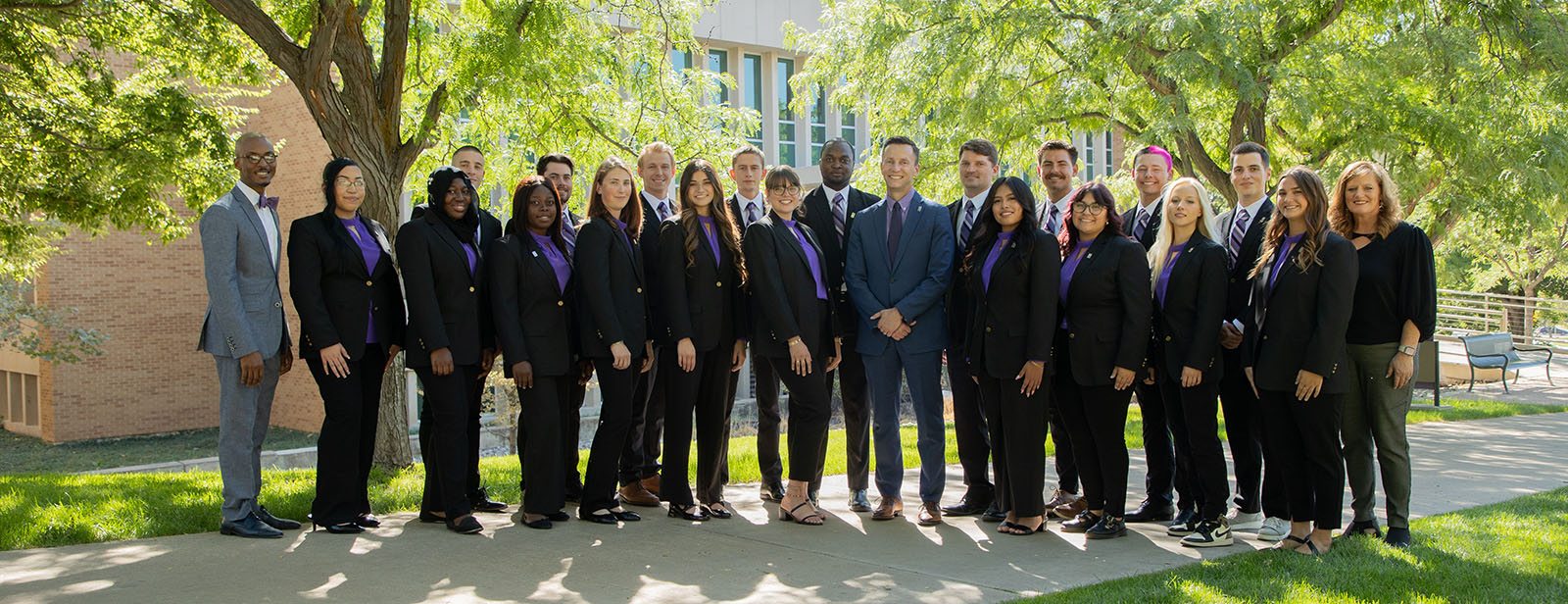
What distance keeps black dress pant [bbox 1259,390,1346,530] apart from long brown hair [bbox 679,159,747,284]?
9.21ft

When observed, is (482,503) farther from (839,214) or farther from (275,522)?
(839,214)

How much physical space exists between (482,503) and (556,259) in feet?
5.36

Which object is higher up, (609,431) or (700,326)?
(700,326)

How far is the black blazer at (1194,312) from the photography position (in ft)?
19.4

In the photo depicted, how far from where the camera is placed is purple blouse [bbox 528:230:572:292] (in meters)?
6.29

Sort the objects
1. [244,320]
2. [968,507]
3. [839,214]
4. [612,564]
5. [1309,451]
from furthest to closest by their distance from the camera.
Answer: [839,214] < [968,507] < [244,320] < [1309,451] < [612,564]

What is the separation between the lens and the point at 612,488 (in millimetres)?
6539

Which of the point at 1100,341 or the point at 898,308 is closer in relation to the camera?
the point at 1100,341

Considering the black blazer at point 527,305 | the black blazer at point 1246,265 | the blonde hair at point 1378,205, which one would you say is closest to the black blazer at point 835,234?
the black blazer at point 527,305


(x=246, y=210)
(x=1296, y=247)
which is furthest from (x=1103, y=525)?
(x=246, y=210)

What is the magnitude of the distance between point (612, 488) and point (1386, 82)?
12.5 m

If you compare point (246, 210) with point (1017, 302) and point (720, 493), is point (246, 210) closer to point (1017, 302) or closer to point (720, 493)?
point (720, 493)

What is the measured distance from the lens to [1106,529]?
20.0ft

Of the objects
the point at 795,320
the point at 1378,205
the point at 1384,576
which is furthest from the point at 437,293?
the point at 1378,205
